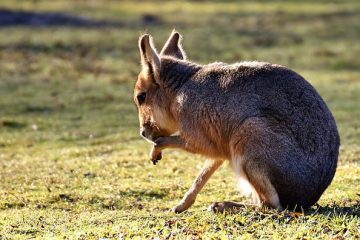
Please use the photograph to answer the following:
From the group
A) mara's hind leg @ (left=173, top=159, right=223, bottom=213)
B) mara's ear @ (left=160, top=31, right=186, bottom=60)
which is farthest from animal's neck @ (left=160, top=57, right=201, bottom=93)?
mara's hind leg @ (left=173, top=159, right=223, bottom=213)

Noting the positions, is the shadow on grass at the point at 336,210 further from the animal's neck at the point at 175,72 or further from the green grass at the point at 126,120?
the animal's neck at the point at 175,72

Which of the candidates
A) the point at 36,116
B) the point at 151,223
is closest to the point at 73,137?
the point at 36,116

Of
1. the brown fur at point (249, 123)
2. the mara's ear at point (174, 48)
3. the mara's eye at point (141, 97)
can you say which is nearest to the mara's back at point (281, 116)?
the brown fur at point (249, 123)

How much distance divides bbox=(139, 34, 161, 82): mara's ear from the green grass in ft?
5.63

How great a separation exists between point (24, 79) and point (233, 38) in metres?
10.0

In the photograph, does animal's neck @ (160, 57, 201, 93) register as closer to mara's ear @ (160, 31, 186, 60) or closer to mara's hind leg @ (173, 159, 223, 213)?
mara's ear @ (160, 31, 186, 60)

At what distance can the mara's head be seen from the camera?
9.51 m

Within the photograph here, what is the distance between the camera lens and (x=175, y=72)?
957 centimetres

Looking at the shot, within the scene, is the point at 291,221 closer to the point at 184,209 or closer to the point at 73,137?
the point at 184,209

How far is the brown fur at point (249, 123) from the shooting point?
823cm

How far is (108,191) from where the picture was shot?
1102cm

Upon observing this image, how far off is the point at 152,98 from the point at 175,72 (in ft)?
1.42

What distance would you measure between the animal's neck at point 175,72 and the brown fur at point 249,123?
1 centimetres

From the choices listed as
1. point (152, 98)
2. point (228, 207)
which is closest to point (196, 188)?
point (228, 207)
